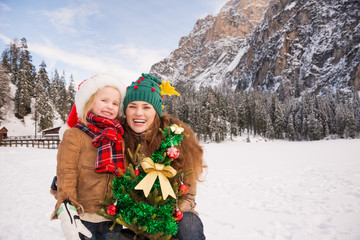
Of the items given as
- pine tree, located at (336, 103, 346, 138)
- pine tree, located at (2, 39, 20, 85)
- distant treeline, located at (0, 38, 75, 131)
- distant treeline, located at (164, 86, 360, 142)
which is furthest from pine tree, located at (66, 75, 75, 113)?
pine tree, located at (336, 103, 346, 138)

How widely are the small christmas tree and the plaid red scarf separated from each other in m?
0.15

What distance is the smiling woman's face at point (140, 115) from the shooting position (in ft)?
6.83

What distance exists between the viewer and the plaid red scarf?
1771 mm

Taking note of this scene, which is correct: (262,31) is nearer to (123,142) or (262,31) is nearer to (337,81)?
(337,81)

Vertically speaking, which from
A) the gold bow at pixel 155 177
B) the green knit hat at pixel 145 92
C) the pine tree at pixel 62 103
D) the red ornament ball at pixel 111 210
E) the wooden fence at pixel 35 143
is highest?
the pine tree at pixel 62 103

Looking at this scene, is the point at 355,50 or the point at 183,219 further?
the point at 355,50

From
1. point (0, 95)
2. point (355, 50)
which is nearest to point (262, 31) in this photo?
point (355, 50)

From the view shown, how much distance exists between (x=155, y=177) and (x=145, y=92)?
0.98m

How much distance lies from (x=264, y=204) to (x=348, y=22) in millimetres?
108294

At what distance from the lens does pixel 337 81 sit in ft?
229

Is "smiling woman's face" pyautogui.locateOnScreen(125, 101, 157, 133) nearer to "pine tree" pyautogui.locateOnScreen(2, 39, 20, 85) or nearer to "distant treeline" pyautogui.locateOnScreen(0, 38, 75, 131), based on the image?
"distant treeline" pyautogui.locateOnScreen(0, 38, 75, 131)

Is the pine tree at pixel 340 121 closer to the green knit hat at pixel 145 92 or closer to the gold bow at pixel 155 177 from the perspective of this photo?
the green knit hat at pixel 145 92

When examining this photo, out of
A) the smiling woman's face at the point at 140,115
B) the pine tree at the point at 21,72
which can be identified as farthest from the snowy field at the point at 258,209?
the pine tree at the point at 21,72

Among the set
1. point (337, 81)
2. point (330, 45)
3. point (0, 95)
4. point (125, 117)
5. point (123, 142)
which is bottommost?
point (123, 142)
